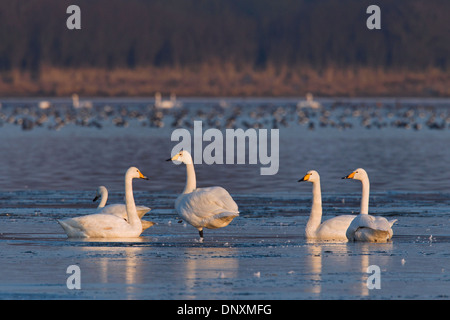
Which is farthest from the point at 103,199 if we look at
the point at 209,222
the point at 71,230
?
the point at 209,222

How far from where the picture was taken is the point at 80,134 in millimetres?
57125

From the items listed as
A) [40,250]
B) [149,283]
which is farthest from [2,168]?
[149,283]

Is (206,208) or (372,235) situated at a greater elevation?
(206,208)

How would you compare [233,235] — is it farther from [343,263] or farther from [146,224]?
[343,263]

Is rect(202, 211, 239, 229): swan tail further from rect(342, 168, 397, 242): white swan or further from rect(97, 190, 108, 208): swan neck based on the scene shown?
rect(97, 190, 108, 208): swan neck

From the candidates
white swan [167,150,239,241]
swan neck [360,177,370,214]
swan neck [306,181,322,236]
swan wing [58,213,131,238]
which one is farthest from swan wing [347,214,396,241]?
swan wing [58,213,131,238]

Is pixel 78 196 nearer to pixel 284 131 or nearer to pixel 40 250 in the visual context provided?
pixel 40 250

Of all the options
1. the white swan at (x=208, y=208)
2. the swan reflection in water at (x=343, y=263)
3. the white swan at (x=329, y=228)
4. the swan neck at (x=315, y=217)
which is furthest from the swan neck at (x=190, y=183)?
the swan reflection in water at (x=343, y=263)

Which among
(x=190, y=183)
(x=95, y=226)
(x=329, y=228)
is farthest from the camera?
(x=190, y=183)

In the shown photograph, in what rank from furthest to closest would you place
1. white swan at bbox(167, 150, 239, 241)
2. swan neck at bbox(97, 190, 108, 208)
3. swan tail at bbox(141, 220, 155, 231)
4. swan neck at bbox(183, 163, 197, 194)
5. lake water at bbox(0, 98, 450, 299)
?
swan neck at bbox(97, 190, 108, 208) → swan neck at bbox(183, 163, 197, 194) → swan tail at bbox(141, 220, 155, 231) → white swan at bbox(167, 150, 239, 241) → lake water at bbox(0, 98, 450, 299)

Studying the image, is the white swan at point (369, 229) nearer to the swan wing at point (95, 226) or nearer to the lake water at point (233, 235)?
the lake water at point (233, 235)

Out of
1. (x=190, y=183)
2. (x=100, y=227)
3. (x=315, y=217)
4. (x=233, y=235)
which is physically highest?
(x=190, y=183)

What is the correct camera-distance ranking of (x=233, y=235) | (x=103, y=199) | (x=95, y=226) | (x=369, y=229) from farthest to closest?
1. (x=103, y=199)
2. (x=233, y=235)
3. (x=95, y=226)
4. (x=369, y=229)
